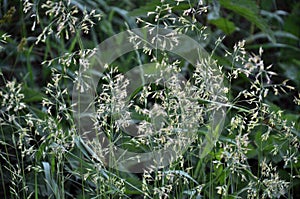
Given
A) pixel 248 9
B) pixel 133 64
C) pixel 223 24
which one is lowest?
pixel 133 64

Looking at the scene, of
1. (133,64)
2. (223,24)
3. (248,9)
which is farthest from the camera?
(133,64)

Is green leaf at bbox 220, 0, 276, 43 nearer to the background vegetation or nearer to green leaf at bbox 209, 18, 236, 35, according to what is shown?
the background vegetation

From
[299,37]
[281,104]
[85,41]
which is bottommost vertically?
[281,104]

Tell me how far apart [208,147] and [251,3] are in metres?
0.66

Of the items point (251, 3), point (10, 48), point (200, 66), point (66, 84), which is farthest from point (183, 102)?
point (10, 48)

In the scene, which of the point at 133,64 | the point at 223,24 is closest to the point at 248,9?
the point at 223,24

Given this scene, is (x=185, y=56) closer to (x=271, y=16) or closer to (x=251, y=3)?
(x=251, y=3)

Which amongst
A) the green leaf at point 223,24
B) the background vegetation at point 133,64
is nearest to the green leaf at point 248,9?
the background vegetation at point 133,64

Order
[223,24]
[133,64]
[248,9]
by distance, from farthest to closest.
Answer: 1. [133,64]
2. [223,24]
3. [248,9]

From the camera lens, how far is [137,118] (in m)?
1.91

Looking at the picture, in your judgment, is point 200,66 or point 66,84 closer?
point 200,66

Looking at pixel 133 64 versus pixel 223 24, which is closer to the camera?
pixel 223 24

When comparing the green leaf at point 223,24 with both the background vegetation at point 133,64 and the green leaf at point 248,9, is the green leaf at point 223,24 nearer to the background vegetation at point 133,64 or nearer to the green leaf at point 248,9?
the background vegetation at point 133,64

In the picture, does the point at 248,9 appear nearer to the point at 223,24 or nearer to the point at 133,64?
the point at 223,24
